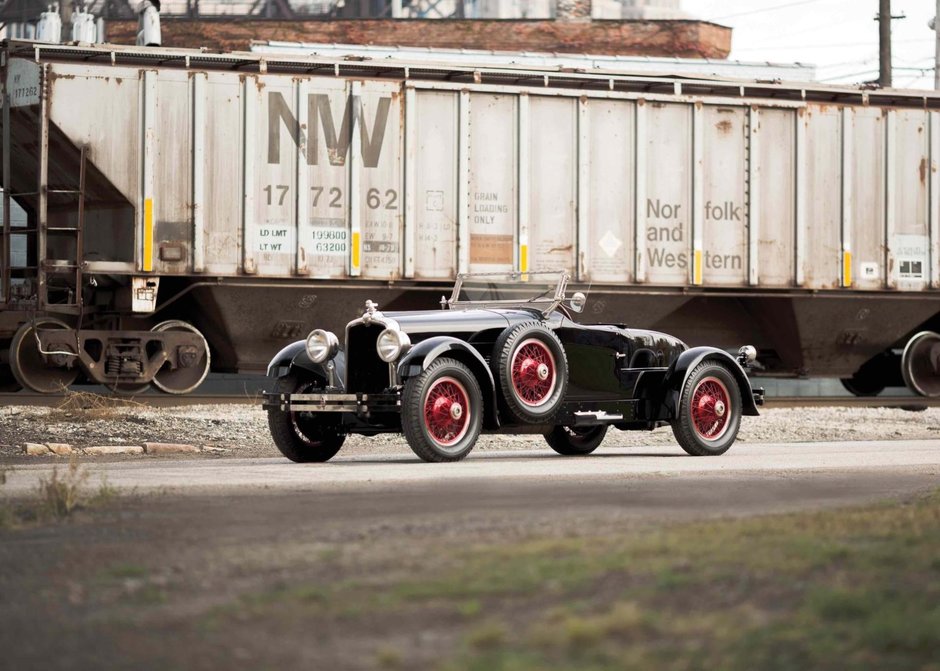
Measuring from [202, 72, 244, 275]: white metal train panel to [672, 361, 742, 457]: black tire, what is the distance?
630 cm

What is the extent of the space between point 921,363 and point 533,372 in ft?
34.6

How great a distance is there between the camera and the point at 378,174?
1659 cm

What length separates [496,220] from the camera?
17062mm

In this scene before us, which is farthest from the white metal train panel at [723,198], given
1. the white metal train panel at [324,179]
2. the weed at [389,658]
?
the weed at [389,658]

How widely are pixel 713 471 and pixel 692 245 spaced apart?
8.77 meters

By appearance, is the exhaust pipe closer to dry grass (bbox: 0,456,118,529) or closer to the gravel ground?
the gravel ground

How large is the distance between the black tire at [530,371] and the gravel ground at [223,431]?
269cm

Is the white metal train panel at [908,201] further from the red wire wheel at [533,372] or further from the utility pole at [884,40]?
the utility pole at [884,40]

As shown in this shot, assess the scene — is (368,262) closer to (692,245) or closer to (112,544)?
(692,245)

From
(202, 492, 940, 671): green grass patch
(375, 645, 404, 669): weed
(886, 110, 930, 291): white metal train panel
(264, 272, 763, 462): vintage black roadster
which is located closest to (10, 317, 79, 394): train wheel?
(264, 272, 763, 462): vintage black roadster

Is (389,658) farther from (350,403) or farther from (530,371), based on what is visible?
(530,371)

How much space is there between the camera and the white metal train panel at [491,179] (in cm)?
1697

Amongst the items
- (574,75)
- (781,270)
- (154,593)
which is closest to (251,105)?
(574,75)

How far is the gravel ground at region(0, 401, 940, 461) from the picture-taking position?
531 inches
